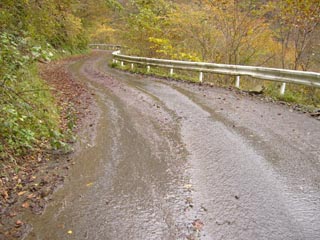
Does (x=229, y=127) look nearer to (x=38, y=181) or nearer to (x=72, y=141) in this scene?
(x=72, y=141)

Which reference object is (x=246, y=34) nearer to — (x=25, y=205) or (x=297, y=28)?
(x=297, y=28)

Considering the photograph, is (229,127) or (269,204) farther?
(229,127)

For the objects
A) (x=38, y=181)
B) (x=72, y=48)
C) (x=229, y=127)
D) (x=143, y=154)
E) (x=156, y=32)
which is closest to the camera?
(x=38, y=181)

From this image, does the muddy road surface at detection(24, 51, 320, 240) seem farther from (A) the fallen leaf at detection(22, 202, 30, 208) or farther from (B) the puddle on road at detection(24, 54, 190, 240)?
(A) the fallen leaf at detection(22, 202, 30, 208)

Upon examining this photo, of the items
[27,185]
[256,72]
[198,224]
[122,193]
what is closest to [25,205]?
[27,185]

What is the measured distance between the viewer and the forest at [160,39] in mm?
4875

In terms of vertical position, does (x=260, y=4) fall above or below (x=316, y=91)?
above

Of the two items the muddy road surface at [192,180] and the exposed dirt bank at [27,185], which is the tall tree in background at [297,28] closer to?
the muddy road surface at [192,180]

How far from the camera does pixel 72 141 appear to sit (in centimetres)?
617

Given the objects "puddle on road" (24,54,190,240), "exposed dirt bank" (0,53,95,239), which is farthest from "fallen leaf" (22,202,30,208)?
"puddle on road" (24,54,190,240)

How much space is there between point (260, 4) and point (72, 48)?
27553 mm

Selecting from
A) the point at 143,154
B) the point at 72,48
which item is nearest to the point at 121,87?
the point at 143,154

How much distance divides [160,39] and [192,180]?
14.7m

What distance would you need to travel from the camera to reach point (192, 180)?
4.39 m
